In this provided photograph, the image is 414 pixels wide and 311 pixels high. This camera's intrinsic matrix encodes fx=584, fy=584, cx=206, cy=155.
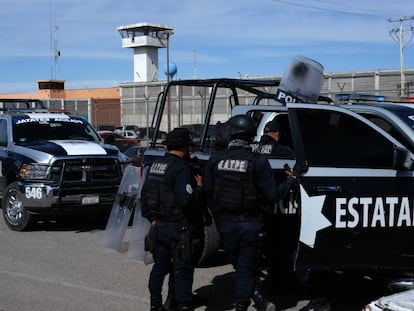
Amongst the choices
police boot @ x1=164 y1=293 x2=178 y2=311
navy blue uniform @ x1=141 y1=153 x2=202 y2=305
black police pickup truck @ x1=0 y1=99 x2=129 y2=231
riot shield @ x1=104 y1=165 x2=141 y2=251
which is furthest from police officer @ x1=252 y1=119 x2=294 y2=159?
black police pickup truck @ x1=0 y1=99 x2=129 y2=231

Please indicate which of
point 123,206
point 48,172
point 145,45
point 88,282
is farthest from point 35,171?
point 145,45

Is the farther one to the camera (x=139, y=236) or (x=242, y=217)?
(x=139, y=236)

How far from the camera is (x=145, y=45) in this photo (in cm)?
7431

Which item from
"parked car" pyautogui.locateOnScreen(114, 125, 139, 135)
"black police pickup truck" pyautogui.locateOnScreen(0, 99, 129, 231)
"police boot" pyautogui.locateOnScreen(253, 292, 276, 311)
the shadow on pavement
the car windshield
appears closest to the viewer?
"police boot" pyautogui.locateOnScreen(253, 292, 276, 311)

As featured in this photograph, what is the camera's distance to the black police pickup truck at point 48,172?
372 inches

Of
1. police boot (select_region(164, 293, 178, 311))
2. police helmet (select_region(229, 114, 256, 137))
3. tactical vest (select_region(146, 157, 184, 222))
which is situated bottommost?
police boot (select_region(164, 293, 178, 311))

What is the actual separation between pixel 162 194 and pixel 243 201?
2.36 feet

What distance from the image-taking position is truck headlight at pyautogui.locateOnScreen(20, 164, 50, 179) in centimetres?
947

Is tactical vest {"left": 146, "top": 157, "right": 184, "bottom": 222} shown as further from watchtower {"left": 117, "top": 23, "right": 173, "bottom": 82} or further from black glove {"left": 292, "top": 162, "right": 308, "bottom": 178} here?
watchtower {"left": 117, "top": 23, "right": 173, "bottom": 82}

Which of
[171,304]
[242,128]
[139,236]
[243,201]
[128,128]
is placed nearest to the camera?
[243,201]

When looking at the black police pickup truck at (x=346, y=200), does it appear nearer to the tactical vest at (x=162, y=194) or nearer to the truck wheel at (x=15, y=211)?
the tactical vest at (x=162, y=194)

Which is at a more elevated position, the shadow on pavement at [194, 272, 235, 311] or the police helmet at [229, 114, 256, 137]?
the police helmet at [229, 114, 256, 137]

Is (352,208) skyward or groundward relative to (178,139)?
groundward

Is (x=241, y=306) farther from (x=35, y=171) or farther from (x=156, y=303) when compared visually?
(x=35, y=171)
